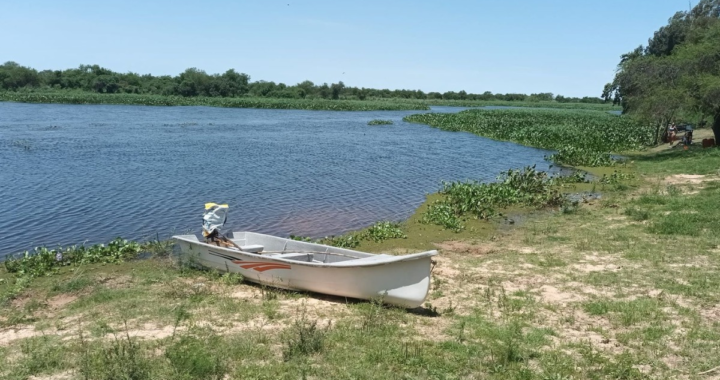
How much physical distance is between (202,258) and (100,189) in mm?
11890

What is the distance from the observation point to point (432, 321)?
8.98 m

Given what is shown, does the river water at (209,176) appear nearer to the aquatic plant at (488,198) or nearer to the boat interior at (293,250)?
the aquatic plant at (488,198)

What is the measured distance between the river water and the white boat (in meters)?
3.95

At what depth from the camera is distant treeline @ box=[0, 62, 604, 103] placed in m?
105

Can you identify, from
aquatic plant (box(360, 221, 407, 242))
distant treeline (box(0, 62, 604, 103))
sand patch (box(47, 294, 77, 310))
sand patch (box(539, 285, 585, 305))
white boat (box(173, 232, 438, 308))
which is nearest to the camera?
white boat (box(173, 232, 438, 308))

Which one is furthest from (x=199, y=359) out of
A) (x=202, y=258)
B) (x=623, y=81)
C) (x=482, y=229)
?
(x=623, y=81)

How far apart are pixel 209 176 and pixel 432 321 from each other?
18.7m

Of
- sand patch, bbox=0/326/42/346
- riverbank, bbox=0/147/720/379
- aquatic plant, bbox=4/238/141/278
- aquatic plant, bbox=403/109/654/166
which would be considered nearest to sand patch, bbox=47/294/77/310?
riverbank, bbox=0/147/720/379

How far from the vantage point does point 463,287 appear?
35.1 feet

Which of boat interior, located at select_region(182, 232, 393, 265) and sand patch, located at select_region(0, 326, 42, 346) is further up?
boat interior, located at select_region(182, 232, 393, 265)

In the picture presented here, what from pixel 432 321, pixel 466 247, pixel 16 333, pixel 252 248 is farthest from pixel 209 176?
pixel 432 321

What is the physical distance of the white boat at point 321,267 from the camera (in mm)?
9188

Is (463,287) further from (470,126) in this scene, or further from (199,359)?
(470,126)

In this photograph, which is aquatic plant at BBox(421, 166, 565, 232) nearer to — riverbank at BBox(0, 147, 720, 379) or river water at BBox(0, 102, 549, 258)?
river water at BBox(0, 102, 549, 258)
